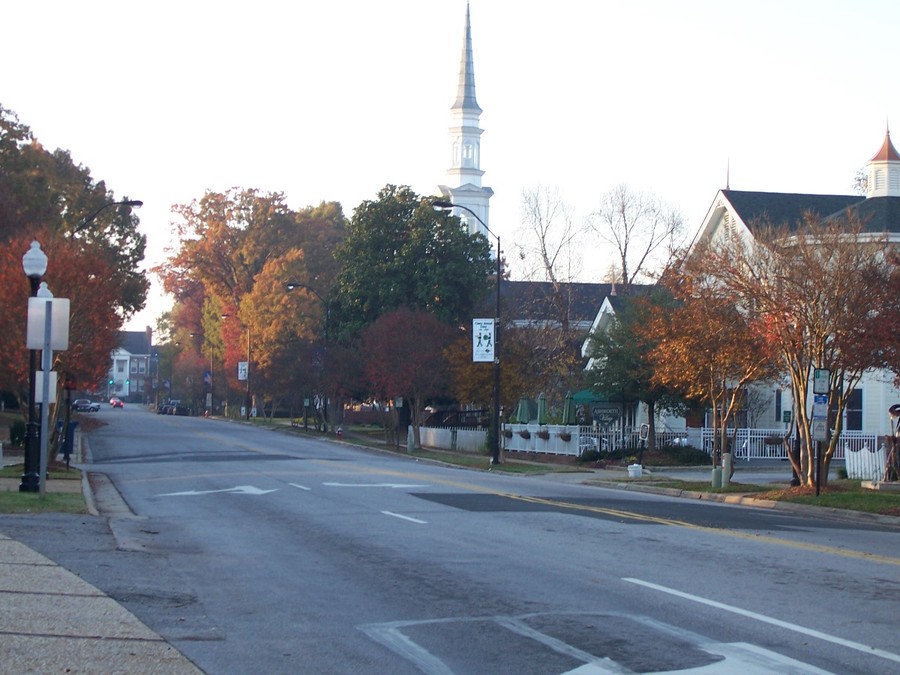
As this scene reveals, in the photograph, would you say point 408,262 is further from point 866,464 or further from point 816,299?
point 816,299

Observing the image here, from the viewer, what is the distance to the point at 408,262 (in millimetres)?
59500

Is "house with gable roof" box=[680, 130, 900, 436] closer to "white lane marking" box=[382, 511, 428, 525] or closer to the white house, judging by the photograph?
the white house

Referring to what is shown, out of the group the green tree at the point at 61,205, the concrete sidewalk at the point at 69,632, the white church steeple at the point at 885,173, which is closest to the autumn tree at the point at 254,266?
the green tree at the point at 61,205

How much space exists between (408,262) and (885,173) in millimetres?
25921

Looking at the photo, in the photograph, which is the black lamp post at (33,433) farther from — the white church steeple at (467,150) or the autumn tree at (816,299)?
the white church steeple at (467,150)

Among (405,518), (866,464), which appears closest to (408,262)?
(866,464)

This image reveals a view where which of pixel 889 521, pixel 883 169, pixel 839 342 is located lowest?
pixel 889 521

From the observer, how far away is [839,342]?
23.7 metres

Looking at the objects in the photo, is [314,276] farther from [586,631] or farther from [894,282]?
[586,631]

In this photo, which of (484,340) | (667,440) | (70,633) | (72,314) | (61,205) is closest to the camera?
(70,633)

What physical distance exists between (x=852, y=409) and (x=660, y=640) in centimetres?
3504

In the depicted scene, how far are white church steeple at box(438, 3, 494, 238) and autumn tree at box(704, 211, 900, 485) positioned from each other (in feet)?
318

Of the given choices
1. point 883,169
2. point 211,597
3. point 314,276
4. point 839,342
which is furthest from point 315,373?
point 211,597

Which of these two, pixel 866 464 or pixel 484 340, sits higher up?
pixel 484 340
